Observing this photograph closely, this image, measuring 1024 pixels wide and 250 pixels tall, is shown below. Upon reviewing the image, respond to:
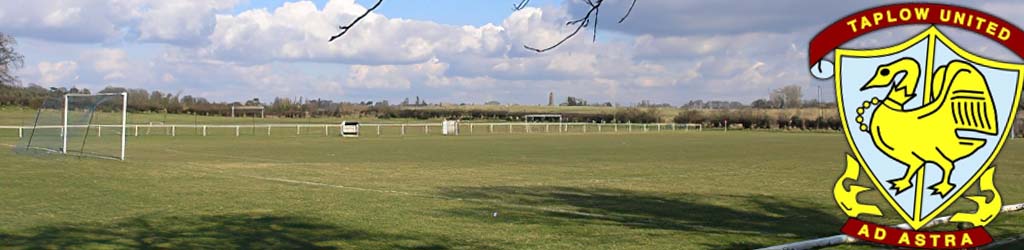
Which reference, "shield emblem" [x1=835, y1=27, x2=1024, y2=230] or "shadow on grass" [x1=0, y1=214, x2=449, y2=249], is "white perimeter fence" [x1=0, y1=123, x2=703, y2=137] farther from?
"shield emblem" [x1=835, y1=27, x2=1024, y2=230]

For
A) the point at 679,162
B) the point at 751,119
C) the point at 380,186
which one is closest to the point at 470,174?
the point at 380,186

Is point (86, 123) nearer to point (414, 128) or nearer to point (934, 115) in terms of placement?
point (934, 115)

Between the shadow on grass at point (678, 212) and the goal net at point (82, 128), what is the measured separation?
15.5 meters

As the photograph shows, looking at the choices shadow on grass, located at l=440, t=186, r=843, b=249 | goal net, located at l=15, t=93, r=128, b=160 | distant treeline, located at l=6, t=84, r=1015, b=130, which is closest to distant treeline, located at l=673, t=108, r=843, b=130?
distant treeline, located at l=6, t=84, r=1015, b=130

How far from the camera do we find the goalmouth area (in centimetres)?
1066

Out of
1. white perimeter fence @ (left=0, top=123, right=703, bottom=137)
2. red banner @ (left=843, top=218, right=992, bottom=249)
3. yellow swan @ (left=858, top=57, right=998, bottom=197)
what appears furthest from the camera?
white perimeter fence @ (left=0, top=123, right=703, bottom=137)

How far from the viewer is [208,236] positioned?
10742mm

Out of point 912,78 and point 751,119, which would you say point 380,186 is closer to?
point 912,78

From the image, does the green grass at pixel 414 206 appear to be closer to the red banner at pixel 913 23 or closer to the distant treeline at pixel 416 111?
the red banner at pixel 913 23

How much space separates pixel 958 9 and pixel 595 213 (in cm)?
822

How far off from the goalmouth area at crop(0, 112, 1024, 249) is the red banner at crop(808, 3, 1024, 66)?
4.21 meters

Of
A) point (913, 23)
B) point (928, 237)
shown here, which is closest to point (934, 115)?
point (913, 23)

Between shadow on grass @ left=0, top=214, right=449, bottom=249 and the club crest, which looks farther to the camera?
shadow on grass @ left=0, top=214, right=449, bottom=249

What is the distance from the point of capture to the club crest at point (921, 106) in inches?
230
